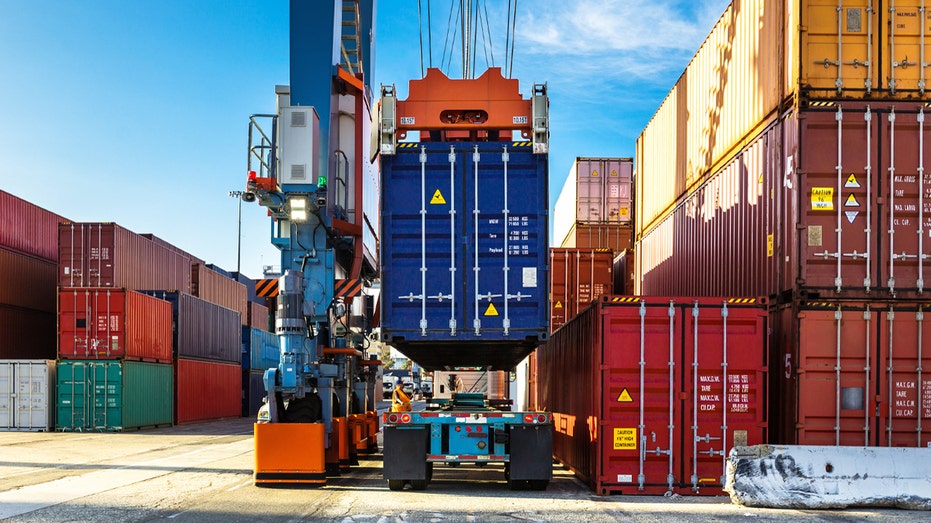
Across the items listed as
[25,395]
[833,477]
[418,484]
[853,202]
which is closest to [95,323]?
[25,395]

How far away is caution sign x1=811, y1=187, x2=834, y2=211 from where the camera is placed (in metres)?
13.2

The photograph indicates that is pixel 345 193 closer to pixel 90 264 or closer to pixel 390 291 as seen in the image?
pixel 390 291

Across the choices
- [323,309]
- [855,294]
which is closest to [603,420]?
[855,294]

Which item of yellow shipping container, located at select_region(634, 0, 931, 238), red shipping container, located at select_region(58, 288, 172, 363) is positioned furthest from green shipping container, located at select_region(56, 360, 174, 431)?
yellow shipping container, located at select_region(634, 0, 931, 238)

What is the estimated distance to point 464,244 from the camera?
45.8 ft

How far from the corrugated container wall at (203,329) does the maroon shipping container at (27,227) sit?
5.15 meters

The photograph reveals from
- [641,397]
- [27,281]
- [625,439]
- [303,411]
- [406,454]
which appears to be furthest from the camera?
[27,281]

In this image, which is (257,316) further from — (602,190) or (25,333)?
(602,190)

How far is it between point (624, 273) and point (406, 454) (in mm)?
14457

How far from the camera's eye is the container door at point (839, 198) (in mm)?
13188

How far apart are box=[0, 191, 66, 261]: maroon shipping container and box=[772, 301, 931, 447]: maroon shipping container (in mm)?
30193

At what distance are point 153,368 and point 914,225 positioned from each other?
89.9 feet

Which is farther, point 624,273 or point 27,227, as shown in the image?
point 27,227

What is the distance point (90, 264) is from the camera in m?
31.2
